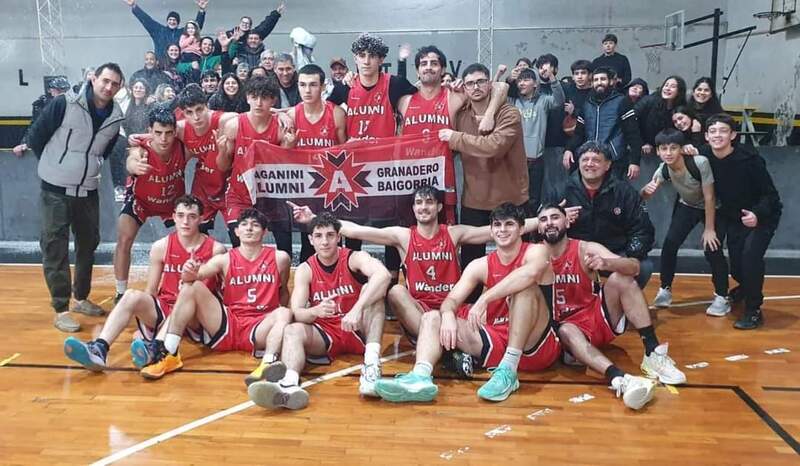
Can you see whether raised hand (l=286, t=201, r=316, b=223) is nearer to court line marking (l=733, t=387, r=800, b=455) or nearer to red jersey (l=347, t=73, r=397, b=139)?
red jersey (l=347, t=73, r=397, b=139)

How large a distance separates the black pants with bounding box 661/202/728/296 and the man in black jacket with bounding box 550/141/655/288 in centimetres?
99

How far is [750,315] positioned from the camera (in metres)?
5.04

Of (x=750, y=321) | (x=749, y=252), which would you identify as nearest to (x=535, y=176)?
(x=749, y=252)

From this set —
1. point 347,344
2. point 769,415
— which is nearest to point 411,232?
point 347,344

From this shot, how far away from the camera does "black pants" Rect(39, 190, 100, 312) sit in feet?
16.5

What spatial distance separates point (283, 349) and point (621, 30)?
395 inches

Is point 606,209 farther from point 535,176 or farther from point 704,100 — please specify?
point 704,100

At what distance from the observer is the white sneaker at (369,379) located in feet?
12.2

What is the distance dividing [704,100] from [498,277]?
3291 mm

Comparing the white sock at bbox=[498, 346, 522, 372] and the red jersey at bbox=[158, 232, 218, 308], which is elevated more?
the red jersey at bbox=[158, 232, 218, 308]

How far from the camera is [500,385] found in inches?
145

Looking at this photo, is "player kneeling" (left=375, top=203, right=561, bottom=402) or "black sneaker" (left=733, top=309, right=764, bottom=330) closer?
"player kneeling" (left=375, top=203, right=561, bottom=402)

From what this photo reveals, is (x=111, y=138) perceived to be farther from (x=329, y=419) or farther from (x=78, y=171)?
(x=329, y=419)

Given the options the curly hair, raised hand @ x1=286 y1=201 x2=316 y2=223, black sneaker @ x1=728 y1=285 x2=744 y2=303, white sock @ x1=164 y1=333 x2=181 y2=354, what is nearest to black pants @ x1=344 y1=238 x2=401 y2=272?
raised hand @ x1=286 y1=201 x2=316 y2=223
